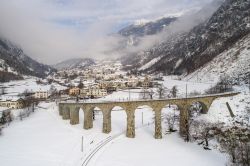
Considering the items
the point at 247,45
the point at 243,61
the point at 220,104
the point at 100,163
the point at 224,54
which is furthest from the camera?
the point at 224,54

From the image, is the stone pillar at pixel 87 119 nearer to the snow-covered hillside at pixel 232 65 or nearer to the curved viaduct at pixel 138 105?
the curved viaduct at pixel 138 105

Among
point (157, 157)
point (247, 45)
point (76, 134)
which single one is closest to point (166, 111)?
point (76, 134)

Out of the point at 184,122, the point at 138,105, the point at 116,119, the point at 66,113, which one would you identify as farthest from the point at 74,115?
the point at 184,122

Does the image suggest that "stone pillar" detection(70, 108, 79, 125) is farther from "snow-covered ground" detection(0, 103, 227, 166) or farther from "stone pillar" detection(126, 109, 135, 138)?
"stone pillar" detection(126, 109, 135, 138)

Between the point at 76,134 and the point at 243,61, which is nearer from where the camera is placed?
the point at 76,134

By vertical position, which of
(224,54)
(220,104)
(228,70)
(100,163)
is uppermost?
(224,54)

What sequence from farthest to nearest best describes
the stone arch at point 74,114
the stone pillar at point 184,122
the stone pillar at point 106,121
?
1. the stone arch at point 74,114
2. the stone pillar at point 106,121
3. the stone pillar at point 184,122

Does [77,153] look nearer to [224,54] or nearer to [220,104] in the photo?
[220,104]

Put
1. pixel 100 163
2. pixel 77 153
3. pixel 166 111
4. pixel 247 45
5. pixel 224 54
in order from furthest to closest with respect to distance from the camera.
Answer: pixel 224 54 → pixel 247 45 → pixel 166 111 → pixel 77 153 → pixel 100 163

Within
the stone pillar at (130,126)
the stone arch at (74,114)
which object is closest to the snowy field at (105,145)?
the stone pillar at (130,126)

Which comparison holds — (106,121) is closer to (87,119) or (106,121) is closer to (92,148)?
(87,119)
